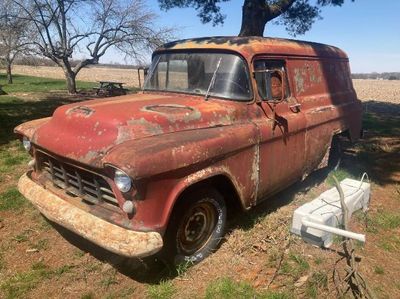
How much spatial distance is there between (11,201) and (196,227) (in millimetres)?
2793

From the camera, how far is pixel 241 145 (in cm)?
387

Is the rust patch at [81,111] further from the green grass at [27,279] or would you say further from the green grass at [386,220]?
the green grass at [386,220]

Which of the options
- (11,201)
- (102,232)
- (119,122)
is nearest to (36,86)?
(11,201)

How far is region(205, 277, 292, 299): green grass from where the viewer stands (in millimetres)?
3328

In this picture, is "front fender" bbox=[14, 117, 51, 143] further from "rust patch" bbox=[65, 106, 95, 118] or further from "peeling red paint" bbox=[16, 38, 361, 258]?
"rust patch" bbox=[65, 106, 95, 118]

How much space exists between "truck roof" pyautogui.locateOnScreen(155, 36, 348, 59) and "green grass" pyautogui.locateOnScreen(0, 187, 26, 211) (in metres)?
2.71

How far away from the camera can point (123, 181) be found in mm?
2988

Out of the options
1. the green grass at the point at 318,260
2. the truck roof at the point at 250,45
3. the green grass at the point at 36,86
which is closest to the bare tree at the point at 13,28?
the green grass at the point at 36,86

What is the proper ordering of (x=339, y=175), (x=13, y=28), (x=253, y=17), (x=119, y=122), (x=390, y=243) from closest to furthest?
(x=119, y=122) → (x=390, y=243) → (x=339, y=175) → (x=253, y=17) → (x=13, y=28)

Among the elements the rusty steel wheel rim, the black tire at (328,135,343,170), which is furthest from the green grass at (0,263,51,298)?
the black tire at (328,135,343,170)

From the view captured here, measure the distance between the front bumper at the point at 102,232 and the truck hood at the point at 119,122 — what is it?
47cm

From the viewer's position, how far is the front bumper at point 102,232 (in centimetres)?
299

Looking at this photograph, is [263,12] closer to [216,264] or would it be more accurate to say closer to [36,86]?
[216,264]

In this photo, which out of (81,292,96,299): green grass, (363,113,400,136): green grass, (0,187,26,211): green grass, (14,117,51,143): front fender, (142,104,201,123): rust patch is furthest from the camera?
(363,113,400,136): green grass
